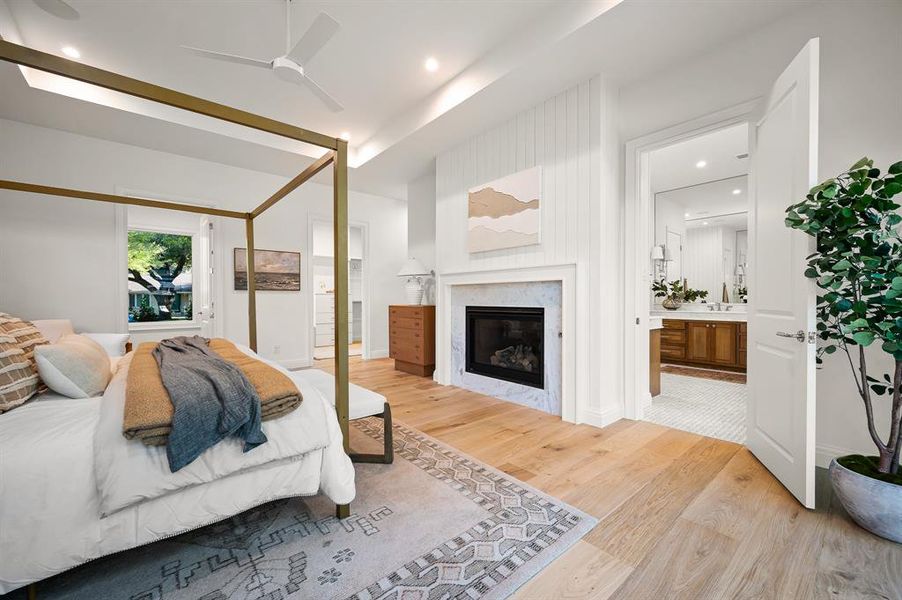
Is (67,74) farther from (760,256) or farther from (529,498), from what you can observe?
(760,256)

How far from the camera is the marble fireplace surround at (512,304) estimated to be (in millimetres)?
3133

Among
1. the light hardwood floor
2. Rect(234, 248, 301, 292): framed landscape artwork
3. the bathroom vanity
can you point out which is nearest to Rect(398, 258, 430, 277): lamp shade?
Rect(234, 248, 301, 292): framed landscape artwork

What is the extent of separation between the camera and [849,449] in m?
2.14

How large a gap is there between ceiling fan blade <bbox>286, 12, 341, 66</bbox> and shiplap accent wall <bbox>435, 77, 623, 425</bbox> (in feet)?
6.21

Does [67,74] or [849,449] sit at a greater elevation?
[67,74]

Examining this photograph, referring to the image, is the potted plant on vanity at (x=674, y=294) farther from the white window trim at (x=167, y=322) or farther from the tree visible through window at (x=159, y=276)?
the tree visible through window at (x=159, y=276)

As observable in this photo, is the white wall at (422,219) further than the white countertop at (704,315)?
Yes

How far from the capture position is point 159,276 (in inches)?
230

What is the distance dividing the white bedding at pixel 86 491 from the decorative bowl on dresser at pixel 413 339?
126 inches

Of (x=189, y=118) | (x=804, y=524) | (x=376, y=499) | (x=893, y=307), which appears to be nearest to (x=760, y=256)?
(x=893, y=307)

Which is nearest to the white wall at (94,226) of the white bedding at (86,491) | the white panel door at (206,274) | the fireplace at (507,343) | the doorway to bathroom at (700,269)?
the white panel door at (206,274)

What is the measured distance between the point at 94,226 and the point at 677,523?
5.74 meters

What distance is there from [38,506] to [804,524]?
9.69 ft

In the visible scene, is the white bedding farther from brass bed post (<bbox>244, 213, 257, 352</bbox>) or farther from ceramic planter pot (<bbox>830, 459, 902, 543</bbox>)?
ceramic planter pot (<bbox>830, 459, 902, 543</bbox>)
